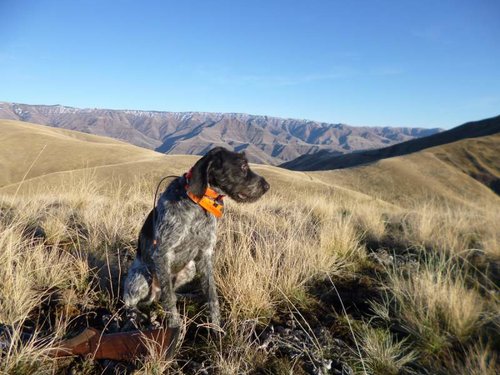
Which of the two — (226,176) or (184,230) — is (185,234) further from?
(226,176)

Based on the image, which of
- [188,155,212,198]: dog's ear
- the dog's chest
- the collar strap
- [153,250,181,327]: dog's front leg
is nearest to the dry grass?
[153,250,181,327]: dog's front leg

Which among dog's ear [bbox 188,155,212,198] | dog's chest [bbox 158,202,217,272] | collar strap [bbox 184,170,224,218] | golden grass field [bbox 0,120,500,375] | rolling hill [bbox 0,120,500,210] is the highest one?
dog's ear [bbox 188,155,212,198]

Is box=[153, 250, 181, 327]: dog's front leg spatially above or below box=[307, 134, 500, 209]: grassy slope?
above

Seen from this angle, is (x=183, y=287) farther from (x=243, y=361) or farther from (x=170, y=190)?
(x=243, y=361)

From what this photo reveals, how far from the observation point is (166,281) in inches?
130

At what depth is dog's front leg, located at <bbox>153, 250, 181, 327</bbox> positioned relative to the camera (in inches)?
129

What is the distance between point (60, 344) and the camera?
2490 mm

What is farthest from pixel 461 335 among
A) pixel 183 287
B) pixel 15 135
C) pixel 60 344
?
pixel 15 135

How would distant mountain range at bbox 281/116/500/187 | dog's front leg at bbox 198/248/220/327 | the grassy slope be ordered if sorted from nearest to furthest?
1. dog's front leg at bbox 198/248/220/327
2. the grassy slope
3. distant mountain range at bbox 281/116/500/187

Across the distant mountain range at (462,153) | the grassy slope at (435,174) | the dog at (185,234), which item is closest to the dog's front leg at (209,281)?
the dog at (185,234)

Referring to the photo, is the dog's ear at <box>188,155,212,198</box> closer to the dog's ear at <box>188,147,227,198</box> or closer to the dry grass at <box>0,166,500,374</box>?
the dog's ear at <box>188,147,227,198</box>

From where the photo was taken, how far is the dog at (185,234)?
3312mm

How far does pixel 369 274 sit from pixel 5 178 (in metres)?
50.1

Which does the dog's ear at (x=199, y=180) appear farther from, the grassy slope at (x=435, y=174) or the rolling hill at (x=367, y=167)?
the grassy slope at (x=435, y=174)
